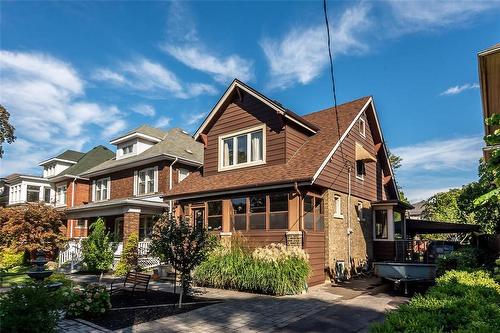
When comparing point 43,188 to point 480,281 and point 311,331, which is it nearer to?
point 311,331

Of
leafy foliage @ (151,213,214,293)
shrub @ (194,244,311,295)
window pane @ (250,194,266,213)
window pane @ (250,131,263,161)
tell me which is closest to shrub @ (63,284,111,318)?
leafy foliage @ (151,213,214,293)

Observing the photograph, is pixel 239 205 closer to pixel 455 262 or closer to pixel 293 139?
pixel 293 139

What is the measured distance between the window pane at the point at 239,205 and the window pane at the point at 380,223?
8.68 meters

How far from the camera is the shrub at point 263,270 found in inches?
521

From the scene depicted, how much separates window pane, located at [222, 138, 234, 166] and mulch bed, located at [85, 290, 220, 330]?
777cm

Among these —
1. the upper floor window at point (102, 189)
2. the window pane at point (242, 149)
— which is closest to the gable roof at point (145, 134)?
the upper floor window at point (102, 189)

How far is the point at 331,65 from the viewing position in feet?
35.7

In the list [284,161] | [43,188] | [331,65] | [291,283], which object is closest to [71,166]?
[43,188]

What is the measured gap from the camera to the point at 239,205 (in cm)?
1745

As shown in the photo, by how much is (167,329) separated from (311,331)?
10.7 ft

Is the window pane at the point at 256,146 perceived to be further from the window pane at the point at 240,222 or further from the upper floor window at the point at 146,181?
the upper floor window at the point at 146,181

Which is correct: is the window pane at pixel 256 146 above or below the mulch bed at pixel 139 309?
above

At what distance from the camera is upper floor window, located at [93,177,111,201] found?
2811 centimetres

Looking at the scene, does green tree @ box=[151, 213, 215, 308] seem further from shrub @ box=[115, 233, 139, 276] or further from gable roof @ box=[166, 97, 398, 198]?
shrub @ box=[115, 233, 139, 276]
